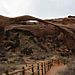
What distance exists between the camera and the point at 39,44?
2073cm

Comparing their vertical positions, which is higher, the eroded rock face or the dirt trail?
the eroded rock face

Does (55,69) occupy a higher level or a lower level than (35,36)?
lower

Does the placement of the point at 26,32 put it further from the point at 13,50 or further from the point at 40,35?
the point at 13,50

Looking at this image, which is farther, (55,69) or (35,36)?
(35,36)

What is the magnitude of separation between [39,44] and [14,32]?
202 centimetres

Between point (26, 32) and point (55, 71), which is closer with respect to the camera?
point (55, 71)

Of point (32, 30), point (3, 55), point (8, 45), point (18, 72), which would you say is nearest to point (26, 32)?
point (32, 30)

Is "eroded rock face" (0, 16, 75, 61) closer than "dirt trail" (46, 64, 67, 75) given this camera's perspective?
No

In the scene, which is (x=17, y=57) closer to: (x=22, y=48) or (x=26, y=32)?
(x=22, y=48)

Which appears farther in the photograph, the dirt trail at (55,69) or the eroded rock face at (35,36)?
the eroded rock face at (35,36)

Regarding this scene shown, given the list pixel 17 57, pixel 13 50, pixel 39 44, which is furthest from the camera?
pixel 39 44

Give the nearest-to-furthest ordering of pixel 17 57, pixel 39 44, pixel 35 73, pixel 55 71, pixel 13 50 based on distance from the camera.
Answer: pixel 35 73 < pixel 55 71 < pixel 17 57 < pixel 13 50 < pixel 39 44

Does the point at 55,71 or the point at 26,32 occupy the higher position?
the point at 26,32

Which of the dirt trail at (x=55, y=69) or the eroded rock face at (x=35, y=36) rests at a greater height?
the eroded rock face at (x=35, y=36)
